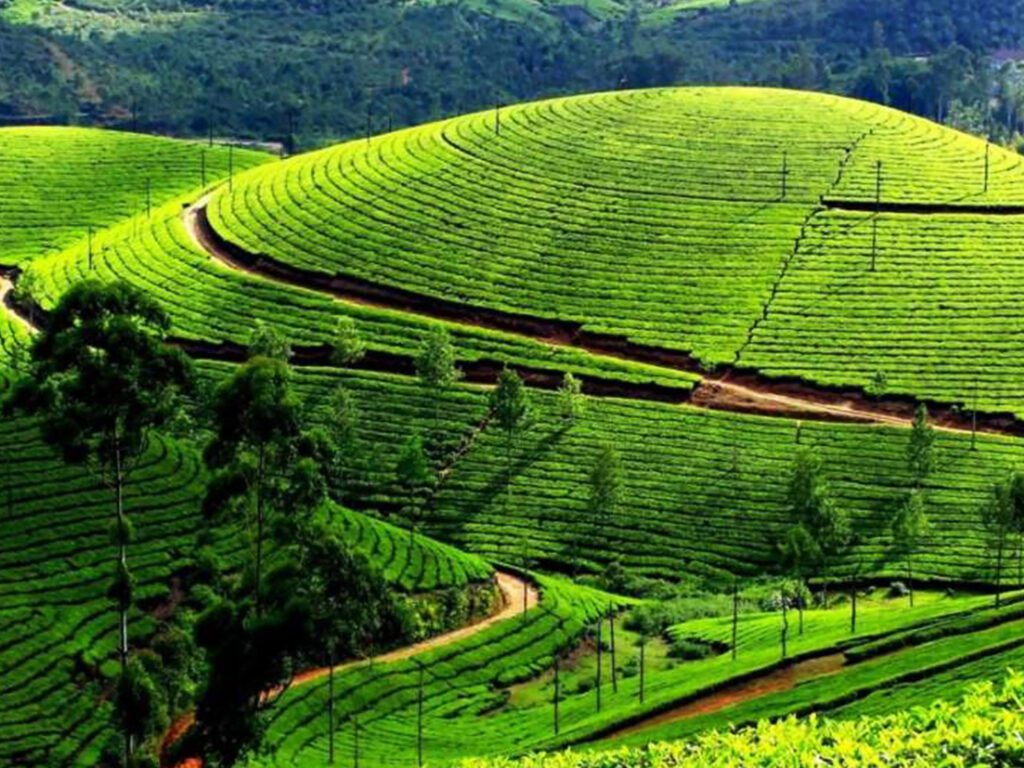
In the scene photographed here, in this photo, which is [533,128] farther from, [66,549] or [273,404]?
[273,404]

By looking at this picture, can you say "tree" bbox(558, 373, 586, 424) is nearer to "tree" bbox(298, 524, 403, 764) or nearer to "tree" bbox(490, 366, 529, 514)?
"tree" bbox(490, 366, 529, 514)

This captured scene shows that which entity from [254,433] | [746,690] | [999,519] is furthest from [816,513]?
[254,433]

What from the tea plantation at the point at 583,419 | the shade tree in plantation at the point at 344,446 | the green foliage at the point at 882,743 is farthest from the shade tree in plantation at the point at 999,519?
the green foliage at the point at 882,743

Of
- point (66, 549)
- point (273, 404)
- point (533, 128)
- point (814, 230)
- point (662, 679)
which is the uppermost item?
point (533, 128)

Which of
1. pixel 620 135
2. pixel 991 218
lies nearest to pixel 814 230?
pixel 991 218

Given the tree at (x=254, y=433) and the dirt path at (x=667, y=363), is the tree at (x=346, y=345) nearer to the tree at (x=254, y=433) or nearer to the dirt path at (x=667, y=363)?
the dirt path at (x=667, y=363)

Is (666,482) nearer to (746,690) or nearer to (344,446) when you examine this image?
(344,446)
